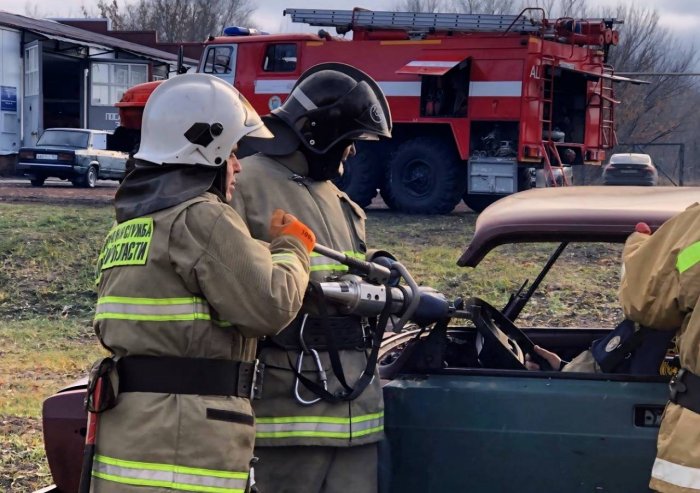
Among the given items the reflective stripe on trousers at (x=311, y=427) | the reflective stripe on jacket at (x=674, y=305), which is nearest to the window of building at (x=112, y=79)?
the reflective stripe on trousers at (x=311, y=427)

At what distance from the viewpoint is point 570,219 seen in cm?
319

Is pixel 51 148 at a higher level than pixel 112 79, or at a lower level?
lower

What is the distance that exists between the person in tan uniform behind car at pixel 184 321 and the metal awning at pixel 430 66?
12.1 metres

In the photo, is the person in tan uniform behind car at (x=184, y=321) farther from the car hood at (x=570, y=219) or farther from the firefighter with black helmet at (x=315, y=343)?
the car hood at (x=570, y=219)

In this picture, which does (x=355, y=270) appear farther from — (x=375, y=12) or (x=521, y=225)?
(x=375, y=12)

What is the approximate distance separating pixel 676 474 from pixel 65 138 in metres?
20.8

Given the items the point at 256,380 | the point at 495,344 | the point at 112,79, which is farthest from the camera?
the point at 112,79

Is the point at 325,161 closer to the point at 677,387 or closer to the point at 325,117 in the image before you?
the point at 325,117

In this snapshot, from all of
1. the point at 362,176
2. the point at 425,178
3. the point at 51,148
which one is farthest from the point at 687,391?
the point at 51,148

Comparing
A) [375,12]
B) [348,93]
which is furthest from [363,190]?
[348,93]

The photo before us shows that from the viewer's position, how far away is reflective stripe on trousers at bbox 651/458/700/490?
104 inches

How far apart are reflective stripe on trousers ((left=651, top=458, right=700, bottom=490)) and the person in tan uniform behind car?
1072mm

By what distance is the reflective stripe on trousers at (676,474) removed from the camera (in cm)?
263

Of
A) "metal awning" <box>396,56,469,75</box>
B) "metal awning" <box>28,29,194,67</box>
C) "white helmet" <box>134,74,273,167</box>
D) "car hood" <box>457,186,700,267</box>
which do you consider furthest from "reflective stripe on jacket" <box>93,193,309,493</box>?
"metal awning" <box>28,29,194,67</box>
